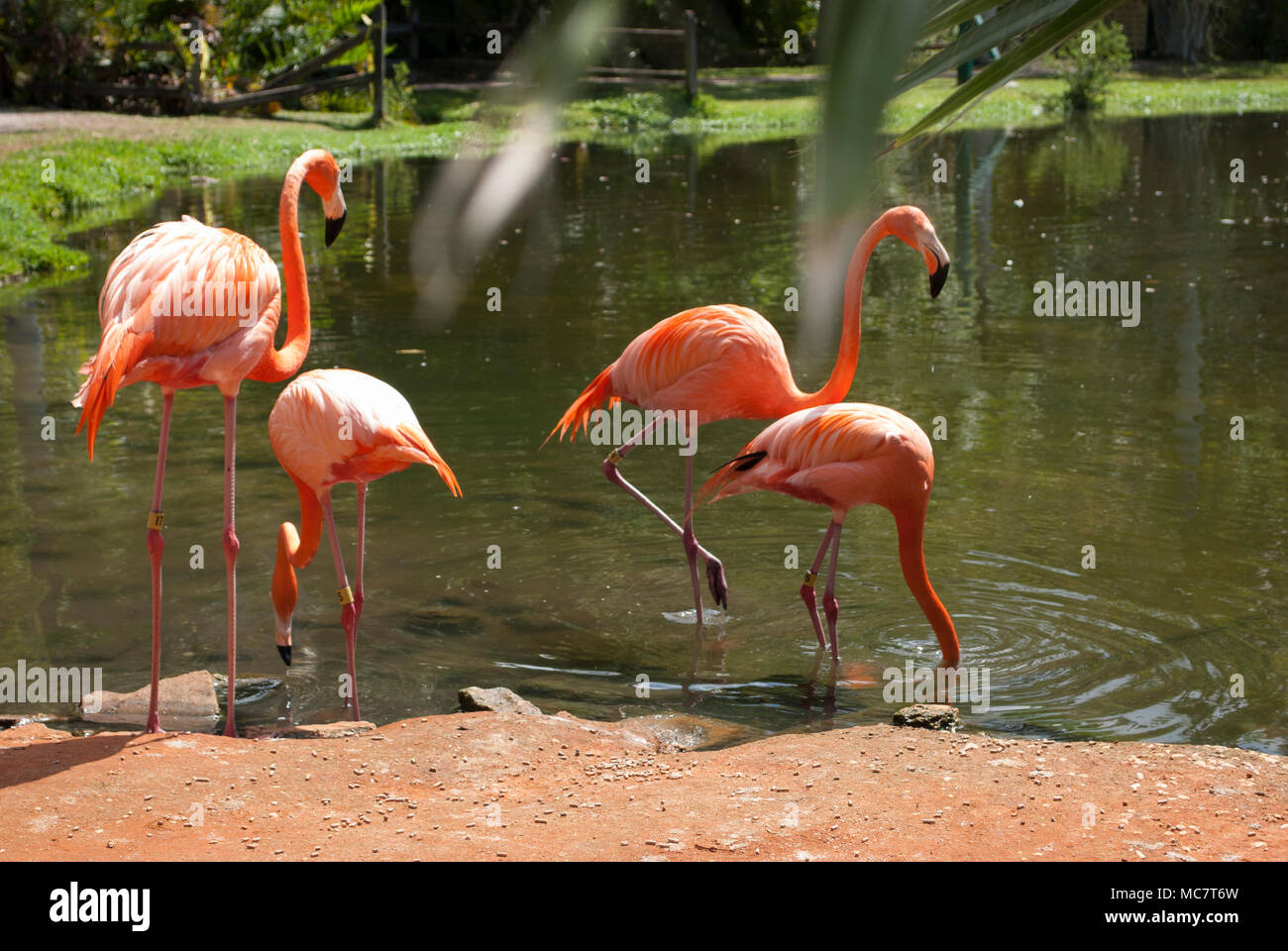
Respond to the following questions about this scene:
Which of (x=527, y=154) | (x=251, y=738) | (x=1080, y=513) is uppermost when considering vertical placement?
(x=527, y=154)

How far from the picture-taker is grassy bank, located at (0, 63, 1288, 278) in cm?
1158

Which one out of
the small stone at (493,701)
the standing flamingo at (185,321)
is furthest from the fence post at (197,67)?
the small stone at (493,701)

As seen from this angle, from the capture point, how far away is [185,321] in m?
4.27

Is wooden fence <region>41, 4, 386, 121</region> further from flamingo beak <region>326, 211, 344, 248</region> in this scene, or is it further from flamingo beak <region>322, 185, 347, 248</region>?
flamingo beak <region>326, 211, 344, 248</region>

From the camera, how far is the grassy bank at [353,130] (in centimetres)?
1158

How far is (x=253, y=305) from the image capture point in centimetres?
445

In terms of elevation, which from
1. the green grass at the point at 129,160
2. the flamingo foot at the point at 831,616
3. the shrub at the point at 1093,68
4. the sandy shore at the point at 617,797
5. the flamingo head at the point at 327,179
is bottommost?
the sandy shore at the point at 617,797

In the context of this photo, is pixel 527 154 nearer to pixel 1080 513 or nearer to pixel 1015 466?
pixel 1080 513

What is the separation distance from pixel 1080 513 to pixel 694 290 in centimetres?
579

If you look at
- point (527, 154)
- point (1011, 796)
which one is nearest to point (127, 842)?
point (1011, 796)

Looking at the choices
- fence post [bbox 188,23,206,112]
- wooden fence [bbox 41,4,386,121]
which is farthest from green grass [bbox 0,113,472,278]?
fence post [bbox 188,23,206,112]

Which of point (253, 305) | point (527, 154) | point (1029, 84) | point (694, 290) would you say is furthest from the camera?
point (1029, 84)

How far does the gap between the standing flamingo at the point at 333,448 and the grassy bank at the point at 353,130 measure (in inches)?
51.2

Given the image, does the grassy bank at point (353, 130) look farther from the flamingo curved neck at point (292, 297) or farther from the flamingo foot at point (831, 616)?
the flamingo foot at point (831, 616)
